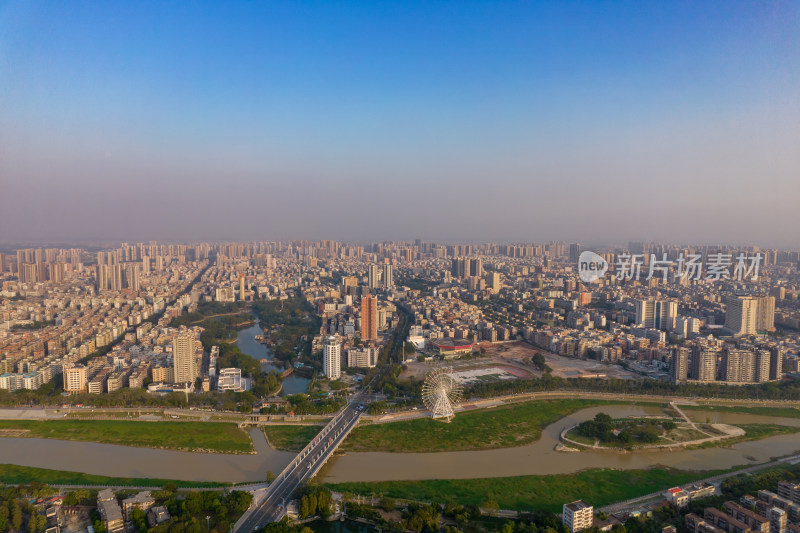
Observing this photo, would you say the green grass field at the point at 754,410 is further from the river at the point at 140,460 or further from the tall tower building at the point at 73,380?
the tall tower building at the point at 73,380

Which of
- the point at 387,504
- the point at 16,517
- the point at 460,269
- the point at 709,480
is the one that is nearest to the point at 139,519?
the point at 16,517

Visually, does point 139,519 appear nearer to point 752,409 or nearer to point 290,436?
point 290,436

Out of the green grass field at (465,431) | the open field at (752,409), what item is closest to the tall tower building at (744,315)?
the open field at (752,409)

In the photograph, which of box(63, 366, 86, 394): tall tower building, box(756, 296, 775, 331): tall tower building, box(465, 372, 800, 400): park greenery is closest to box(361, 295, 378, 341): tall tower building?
box(465, 372, 800, 400): park greenery

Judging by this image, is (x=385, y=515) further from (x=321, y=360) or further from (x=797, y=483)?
(x=321, y=360)

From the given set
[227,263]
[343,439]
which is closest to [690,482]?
[343,439]

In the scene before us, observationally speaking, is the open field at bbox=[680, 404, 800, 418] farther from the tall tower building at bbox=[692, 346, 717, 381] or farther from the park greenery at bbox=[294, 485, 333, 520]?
the park greenery at bbox=[294, 485, 333, 520]
